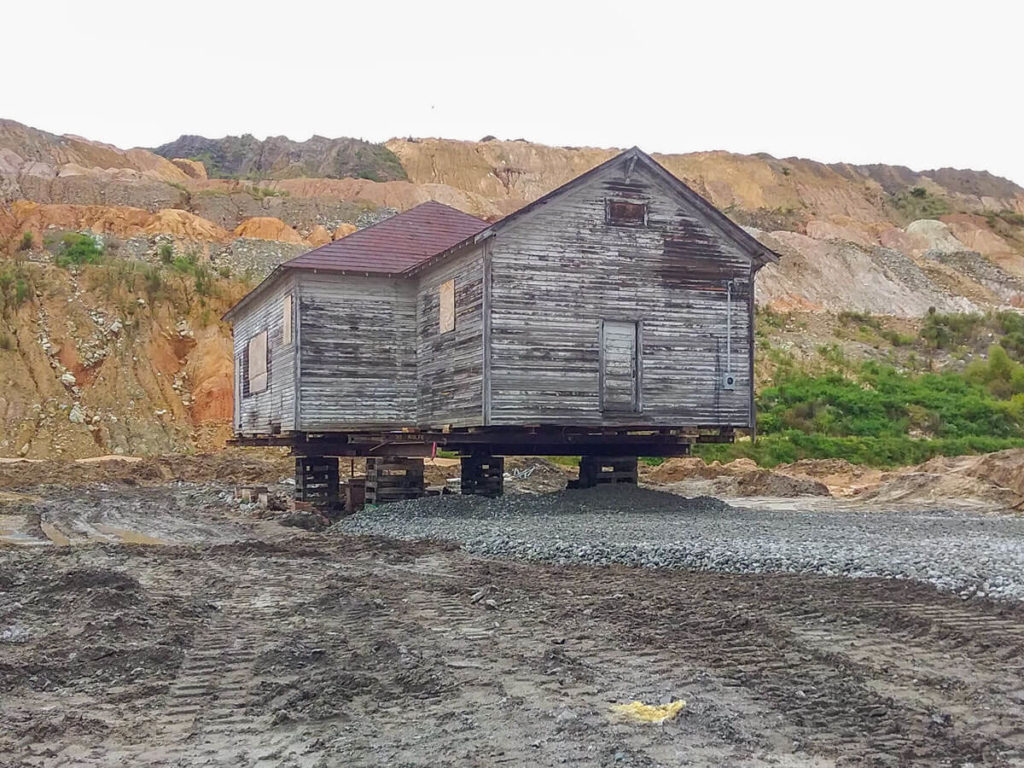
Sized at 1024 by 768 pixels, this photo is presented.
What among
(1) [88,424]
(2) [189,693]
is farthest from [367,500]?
(1) [88,424]

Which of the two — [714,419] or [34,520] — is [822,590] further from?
[34,520]

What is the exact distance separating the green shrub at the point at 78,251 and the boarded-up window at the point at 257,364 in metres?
24.6

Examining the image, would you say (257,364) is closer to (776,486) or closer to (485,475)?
(485,475)

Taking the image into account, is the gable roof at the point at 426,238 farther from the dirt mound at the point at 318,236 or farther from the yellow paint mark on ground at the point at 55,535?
the dirt mound at the point at 318,236

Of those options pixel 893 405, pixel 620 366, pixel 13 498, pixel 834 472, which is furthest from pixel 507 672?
pixel 893 405

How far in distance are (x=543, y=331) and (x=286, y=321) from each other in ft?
18.6

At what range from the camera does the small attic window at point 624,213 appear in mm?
17812

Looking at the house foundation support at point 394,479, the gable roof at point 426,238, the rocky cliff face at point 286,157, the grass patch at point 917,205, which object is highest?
the rocky cliff face at point 286,157

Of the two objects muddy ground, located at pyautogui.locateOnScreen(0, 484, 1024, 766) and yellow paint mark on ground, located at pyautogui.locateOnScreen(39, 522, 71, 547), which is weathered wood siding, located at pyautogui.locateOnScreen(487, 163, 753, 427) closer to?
muddy ground, located at pyautogui.locateOnScreen(0, 484, 1024, 766)

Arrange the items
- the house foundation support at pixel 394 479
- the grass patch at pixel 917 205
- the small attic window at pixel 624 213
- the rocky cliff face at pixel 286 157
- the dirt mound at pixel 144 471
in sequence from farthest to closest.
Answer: the grass patch at pixel 917 205
the rocky cliff face at pixel 286 157
the dirt mound at pixel 144 471
the house foundation support at pixel 394 479
the small attic window at pixel 624 213

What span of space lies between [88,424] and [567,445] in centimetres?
2406

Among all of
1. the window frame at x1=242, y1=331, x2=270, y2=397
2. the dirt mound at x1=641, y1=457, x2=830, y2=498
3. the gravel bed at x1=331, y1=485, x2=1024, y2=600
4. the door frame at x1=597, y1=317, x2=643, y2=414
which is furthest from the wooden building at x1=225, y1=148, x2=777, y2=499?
the dirt mound at x1=641, y1=457, x2=830, y2=498

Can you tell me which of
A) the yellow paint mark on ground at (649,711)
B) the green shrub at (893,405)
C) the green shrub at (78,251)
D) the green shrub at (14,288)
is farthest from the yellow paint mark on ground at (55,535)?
the green shrub at (78,251)

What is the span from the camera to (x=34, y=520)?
19406mm
